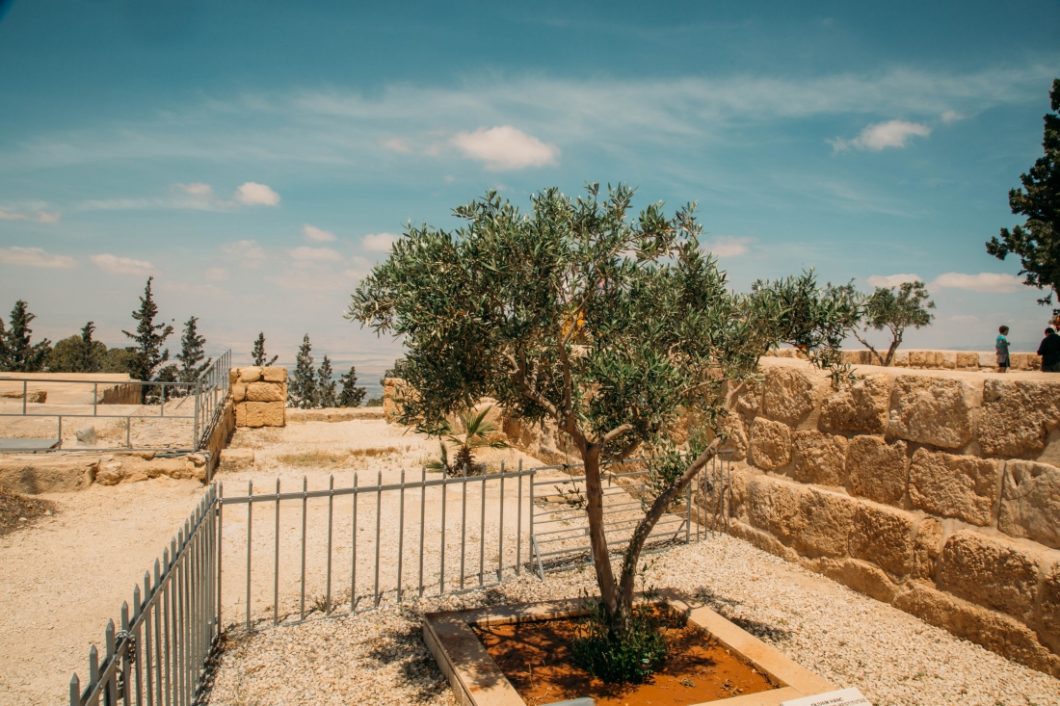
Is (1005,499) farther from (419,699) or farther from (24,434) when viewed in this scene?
(24,434)

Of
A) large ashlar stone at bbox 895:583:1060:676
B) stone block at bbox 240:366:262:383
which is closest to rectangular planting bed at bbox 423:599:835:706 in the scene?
large ashlar stone at bbox 895:583:1060:676

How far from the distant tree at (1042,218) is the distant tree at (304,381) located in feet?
100

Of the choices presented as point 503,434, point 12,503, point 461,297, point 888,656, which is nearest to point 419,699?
point 461,297

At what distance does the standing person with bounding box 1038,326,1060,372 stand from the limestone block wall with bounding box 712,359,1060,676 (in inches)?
313

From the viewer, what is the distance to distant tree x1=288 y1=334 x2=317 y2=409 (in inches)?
1377

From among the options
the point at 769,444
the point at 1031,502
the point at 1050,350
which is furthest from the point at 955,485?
the point at 1050,350

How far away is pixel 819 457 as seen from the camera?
6859mm

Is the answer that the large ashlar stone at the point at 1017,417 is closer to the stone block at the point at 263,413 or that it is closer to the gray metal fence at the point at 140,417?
the gray metal fence at the point at 140,417

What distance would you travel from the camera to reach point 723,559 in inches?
286

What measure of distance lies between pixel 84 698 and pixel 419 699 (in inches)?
92.7

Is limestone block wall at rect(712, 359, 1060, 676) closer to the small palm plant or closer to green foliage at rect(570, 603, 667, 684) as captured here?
green foliage at rect(570, 603, 667, 684)

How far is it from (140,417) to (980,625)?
1177cm

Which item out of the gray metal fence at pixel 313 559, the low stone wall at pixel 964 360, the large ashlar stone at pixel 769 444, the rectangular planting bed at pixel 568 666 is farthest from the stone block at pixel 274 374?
the rectangular planting bed at pixel 568 666

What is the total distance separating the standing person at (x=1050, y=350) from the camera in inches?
484
